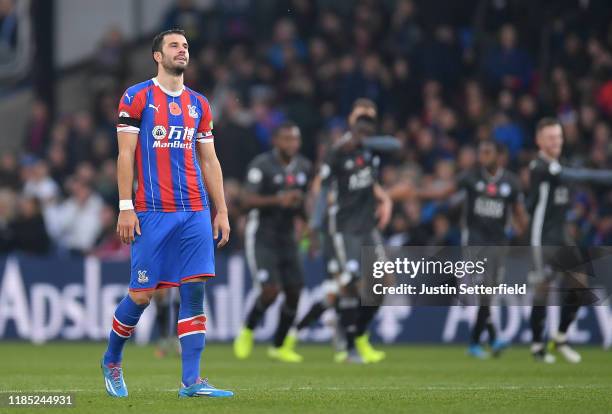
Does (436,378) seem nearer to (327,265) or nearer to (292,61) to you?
(327,265)

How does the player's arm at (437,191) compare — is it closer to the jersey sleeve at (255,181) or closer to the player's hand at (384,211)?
the player's hand at (384,211)

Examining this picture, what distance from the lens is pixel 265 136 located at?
67.7 ft

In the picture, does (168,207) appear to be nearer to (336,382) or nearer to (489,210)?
(336,382)

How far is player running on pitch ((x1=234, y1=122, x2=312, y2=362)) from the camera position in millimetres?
14852

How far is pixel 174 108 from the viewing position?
30.1ft

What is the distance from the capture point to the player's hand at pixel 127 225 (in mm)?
8945

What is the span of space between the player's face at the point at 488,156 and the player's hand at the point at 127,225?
6.93m

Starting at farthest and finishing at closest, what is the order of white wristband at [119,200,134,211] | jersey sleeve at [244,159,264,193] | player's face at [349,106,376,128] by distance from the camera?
jersey sleeve at [244,159,264,193] < player's face at [349,106,376,128] < white wristband at [119,200,134,211]

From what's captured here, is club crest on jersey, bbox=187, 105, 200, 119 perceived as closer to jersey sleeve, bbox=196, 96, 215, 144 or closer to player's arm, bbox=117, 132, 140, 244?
jersey sleeve, bbox=196, 96, 215, 144

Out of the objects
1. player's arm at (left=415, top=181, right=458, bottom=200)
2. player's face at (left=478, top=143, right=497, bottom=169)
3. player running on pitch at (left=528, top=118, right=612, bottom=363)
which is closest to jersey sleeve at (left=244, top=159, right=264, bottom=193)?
player's arm at (left=415, top=181, right=458, bottom=200)

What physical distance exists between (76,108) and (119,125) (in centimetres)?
1545

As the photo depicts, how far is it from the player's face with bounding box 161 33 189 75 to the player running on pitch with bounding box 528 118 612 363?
19.0ft

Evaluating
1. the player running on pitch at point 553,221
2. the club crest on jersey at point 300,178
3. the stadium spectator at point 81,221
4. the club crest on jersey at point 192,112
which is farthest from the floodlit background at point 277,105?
the club crest on jersey at point 192,112

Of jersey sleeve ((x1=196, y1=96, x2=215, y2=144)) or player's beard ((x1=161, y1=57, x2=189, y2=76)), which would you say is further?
jersey sleeve ((x1=196, y1=96, x2=215, y2=144))
